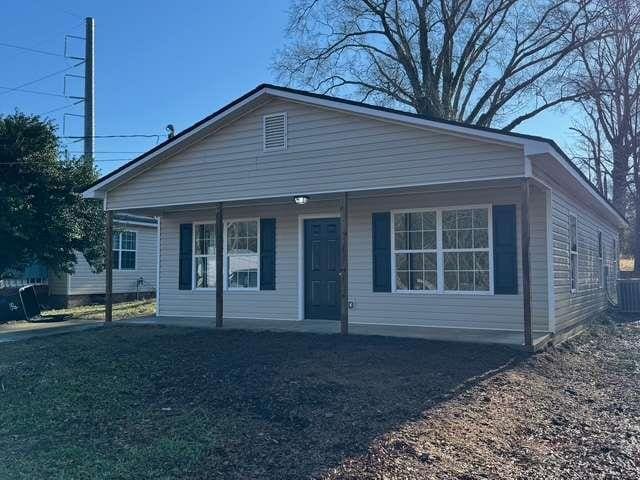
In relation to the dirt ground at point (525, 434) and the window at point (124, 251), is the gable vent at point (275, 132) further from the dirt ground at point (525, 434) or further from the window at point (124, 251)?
the window at point (124, 251)

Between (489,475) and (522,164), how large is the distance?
5063 mm

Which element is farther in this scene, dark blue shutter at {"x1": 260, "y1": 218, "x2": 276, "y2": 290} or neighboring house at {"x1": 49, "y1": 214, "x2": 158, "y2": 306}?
neighboring house at {"x1": 49, "y1": 214, "x2": 158, "y2": 306}

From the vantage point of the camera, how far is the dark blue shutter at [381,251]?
35.2 feet

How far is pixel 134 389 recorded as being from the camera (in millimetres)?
6281

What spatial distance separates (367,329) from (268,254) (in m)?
2.98

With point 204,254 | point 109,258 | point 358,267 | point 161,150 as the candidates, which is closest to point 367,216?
point 358,267

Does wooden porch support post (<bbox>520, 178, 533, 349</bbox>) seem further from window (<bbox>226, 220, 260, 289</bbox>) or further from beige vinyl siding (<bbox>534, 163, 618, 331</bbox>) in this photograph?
window (<bbox>226, 220, 260, 289</bbox>)

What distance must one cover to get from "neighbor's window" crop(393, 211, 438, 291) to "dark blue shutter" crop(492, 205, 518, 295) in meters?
1.10

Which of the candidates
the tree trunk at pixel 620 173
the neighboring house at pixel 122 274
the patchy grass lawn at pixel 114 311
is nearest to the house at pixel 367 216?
the patchy grass lawn at pixel 114 311

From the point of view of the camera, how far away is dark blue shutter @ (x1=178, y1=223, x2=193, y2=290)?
12859 millimetres

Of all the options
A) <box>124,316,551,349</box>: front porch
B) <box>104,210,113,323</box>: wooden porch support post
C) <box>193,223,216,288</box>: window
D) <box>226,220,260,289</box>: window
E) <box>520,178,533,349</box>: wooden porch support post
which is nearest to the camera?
<box>520,178,533,349</box>: wooden porch support post

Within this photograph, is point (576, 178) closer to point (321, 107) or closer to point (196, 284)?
point (321, 107)

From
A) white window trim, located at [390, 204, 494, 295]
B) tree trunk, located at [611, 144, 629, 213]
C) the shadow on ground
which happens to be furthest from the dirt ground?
tree trunk, located at [611, 144, 629, 213]

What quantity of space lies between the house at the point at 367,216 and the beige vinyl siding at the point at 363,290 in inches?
1.0
